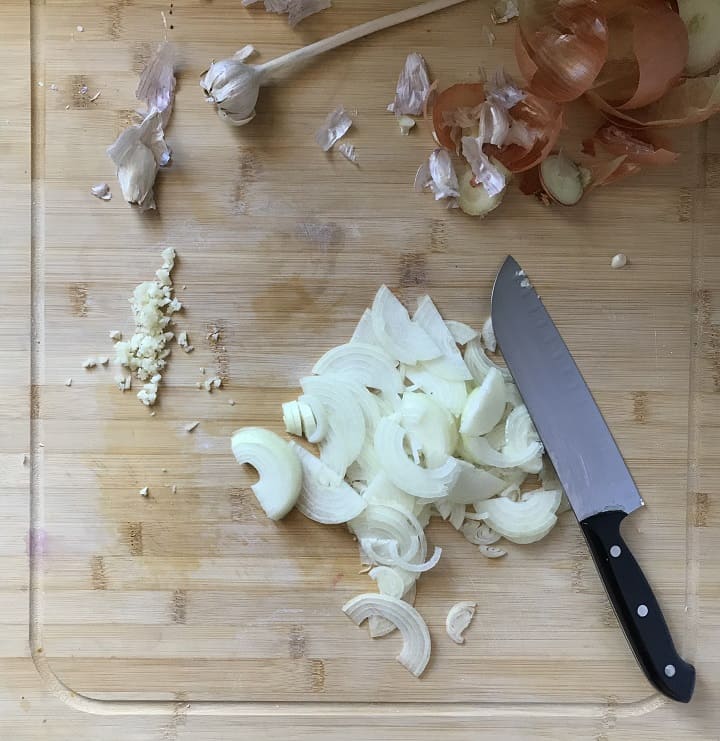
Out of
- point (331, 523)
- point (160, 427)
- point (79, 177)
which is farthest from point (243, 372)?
point (79, 177)

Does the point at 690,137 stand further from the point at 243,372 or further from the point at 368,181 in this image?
the point at 243,372

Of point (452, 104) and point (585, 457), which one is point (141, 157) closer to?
point (452, 104)

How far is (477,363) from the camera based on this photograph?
3.64ft

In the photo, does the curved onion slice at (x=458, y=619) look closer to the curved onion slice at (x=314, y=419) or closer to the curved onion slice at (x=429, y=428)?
the curved onion slice at (x=429, y=428)

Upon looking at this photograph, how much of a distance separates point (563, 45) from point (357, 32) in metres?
0.30

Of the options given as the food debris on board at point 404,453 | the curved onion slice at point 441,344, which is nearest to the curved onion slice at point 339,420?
the food debris on board at point 404,453

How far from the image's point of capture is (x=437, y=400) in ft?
3.58

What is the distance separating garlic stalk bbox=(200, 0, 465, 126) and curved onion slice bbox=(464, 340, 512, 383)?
0.49m

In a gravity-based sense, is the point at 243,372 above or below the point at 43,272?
below

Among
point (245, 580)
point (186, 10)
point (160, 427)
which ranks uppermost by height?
point (186, 10)

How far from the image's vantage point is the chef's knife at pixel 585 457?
1072 mm

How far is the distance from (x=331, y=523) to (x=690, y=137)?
0.82 m

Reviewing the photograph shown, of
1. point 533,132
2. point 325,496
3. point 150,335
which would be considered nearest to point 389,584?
point 325,496

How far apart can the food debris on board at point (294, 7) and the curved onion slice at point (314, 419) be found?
0.57 m
